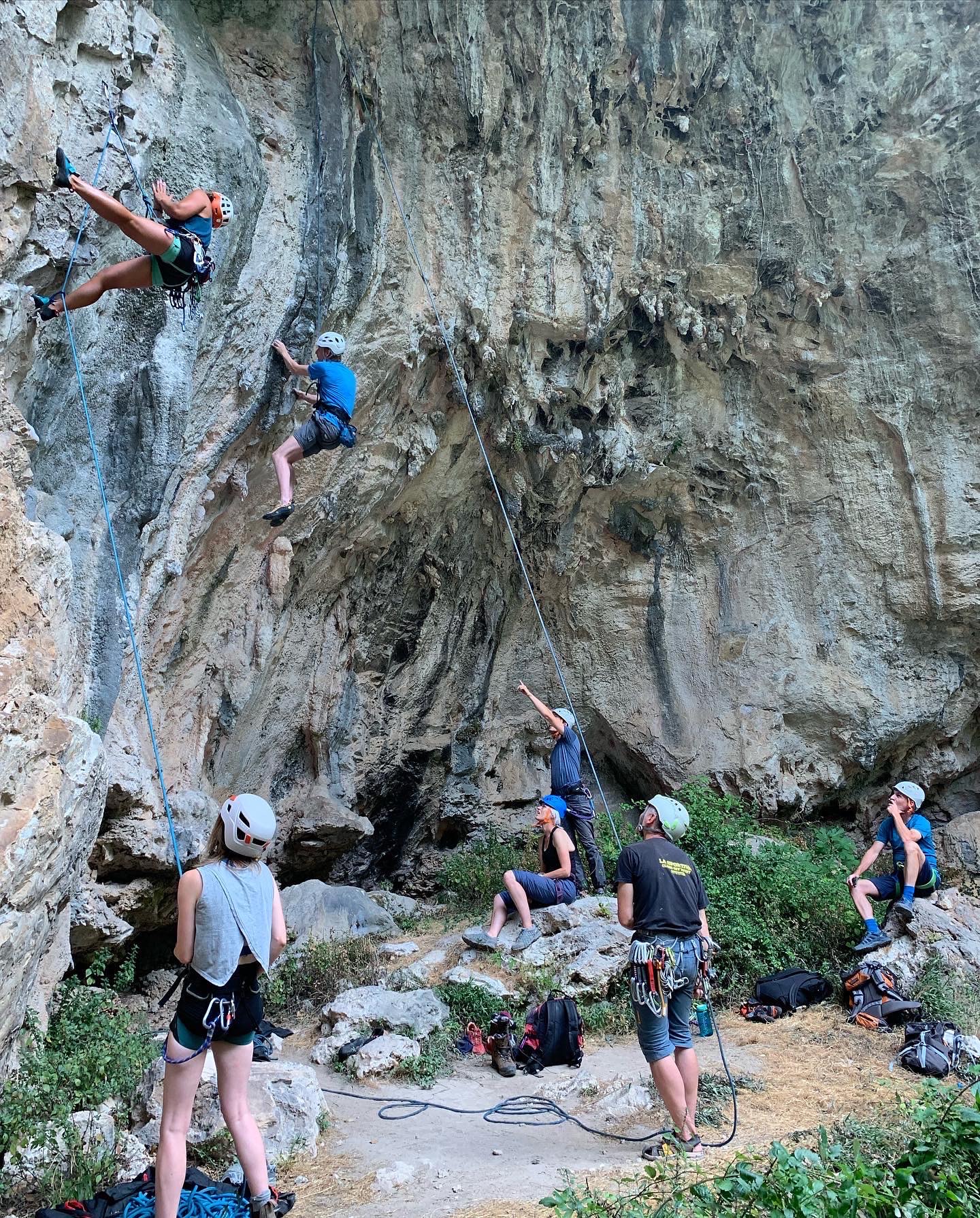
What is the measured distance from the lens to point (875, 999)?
19.7 ft

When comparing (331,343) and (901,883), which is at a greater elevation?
(331,343)

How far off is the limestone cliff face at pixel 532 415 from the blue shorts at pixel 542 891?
2637 mm

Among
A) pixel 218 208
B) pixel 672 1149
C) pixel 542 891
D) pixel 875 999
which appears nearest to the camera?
pixel 672 1149

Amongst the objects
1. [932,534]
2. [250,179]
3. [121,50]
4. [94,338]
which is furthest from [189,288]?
[932,534]

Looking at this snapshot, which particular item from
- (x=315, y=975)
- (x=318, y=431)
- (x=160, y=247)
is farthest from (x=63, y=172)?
(x=315, y=975)

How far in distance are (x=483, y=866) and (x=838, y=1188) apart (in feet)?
25.0

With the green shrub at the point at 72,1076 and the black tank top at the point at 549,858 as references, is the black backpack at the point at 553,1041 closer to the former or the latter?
the green shrub at the point at 72,1076

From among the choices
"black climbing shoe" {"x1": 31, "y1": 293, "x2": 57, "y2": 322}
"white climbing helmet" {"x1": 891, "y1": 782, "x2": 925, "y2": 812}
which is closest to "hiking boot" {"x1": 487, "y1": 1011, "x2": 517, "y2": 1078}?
"white climbing helmet" {"x1": 891, "y1": 782, "x2": 925, "y2": 812}

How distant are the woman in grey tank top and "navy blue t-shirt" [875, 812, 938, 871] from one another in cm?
560

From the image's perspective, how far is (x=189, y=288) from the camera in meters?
5.15

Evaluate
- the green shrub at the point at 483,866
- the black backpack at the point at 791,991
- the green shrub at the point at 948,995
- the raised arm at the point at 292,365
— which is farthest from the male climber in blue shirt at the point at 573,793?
the raised arm at the point at 292,365

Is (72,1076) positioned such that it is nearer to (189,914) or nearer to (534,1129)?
(189,914)

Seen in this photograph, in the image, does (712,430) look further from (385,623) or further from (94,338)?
(94,338)

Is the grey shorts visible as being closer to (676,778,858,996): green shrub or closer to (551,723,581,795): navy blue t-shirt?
(551,723,581,795): navy blue t-shirt
